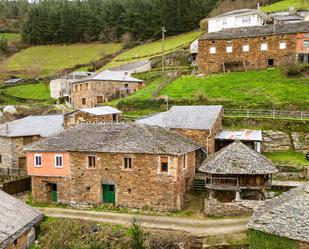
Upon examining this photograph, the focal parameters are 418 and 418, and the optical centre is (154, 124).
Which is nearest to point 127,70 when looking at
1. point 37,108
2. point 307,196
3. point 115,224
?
point 37,108

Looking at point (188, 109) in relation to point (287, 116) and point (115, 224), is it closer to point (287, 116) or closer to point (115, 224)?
point (287, 116)

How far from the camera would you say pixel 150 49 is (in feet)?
310

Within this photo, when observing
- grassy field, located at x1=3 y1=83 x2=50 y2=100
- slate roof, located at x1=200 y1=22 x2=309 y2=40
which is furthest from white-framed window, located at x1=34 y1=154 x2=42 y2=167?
grassy field, located at x1=3 y1=83 x2=50 y2=100

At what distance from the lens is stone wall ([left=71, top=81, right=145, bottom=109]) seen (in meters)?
62.5

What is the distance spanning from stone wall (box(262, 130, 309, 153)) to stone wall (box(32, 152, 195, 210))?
32.9 ft

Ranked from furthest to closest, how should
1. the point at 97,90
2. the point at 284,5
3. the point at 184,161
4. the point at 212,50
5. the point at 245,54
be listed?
1. the point at 284,5
2. the point at 97,90
3. the point at 212,50
4. the point at 245,54
5. the point at 184,161

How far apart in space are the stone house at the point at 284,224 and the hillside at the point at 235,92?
24.8m

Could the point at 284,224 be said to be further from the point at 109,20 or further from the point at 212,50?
the point at 109,20

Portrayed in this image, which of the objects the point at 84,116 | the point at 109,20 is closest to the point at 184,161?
the point at 84,116

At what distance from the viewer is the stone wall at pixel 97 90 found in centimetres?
6253

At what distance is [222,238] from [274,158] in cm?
1460

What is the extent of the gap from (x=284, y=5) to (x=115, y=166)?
75.5 metres

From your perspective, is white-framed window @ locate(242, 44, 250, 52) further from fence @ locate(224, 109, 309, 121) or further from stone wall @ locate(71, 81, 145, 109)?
stone wall @ locate(71, 81, 145, 109)

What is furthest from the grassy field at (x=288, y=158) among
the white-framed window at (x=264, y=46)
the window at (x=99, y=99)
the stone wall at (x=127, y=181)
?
the window at (x=99, y=99)
